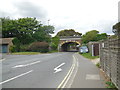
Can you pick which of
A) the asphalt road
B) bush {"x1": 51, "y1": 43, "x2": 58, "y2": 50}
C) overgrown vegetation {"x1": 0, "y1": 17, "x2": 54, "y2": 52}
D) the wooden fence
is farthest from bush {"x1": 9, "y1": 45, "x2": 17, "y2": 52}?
the wooden fence

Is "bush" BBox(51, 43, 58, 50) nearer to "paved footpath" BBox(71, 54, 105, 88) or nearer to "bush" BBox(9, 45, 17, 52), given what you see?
"bush" BBox(9, 45, 17, 52)

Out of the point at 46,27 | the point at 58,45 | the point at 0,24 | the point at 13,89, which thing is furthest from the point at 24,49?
the point at 13,89

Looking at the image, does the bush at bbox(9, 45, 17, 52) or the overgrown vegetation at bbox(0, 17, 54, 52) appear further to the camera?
the overgrown vegetation at bbox(0, 17, 54, 52)

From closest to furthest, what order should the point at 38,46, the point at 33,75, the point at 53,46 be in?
1. the point at 33,75
2. the point at 38,46
3. the point at 53,46

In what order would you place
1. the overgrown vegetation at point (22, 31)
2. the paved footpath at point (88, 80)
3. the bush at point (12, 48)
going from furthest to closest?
the overgrown vegetation at point (22, 31)
the bush at point (12, 48)
the paved footpath at point (88, 80)

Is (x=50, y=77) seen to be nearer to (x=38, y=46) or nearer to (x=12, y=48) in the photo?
(x=12, y=48)

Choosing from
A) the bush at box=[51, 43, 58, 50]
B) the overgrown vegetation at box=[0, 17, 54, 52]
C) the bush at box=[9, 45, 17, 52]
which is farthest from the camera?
the bush at box=[51, 43, 58, 50]

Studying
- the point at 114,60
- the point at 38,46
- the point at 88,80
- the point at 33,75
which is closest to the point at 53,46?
the point at 38,46

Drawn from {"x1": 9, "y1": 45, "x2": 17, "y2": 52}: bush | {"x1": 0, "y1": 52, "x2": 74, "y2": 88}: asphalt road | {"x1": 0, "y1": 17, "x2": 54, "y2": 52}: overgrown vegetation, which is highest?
{"x1": 0, "y1": 17, "x2": 54, "y2": 52}: overgrown vegetation

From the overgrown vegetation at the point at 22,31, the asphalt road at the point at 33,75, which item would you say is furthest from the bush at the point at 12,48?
the asphalt road at the point at 33,75

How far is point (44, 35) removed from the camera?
6372 cm

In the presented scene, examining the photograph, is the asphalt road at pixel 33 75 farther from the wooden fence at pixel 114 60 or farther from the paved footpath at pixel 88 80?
the wooden fence at pixel 114 60

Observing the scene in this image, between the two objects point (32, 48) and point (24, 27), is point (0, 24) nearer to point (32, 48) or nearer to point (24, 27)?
point (24, 27)

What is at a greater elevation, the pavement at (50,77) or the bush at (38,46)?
the bush at (38,46)
